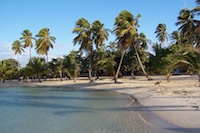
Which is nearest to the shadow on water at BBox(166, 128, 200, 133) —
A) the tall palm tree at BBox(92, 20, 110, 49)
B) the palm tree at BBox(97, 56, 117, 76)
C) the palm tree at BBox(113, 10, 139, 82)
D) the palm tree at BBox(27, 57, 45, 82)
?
the palm tree at BBox(113, 10, 139, 82)

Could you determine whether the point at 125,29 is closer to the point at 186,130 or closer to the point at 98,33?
the point at 98,33

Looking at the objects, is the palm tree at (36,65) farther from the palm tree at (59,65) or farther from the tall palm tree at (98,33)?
the tall palm tree at (98,33)

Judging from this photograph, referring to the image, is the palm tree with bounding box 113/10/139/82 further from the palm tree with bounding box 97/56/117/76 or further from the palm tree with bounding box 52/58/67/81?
the palm tree with bounding box 52/58/67/81

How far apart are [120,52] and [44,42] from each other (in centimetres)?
1441

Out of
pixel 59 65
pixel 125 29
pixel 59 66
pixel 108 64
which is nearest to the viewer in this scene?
pixel 125 29

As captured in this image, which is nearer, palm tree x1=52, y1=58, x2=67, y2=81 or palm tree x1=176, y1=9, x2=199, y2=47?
palm tree x1=176, y1=9, x2=199, y2=47

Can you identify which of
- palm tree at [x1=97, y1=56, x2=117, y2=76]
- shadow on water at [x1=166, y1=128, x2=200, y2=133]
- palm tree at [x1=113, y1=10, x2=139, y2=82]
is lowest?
shadow on water at [x1=166, y1=128, x2=200, y2=133]

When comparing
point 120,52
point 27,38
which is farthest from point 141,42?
point 27,38

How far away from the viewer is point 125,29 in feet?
112

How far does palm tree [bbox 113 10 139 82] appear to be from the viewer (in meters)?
34.1

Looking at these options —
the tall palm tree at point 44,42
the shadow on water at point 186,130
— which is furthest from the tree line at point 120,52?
the shadow on water at point 186,130

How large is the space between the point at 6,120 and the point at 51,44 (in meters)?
39.5

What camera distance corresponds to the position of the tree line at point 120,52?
3359 centimetres

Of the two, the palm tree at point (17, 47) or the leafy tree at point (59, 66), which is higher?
the palm tree at point (17, 47)
